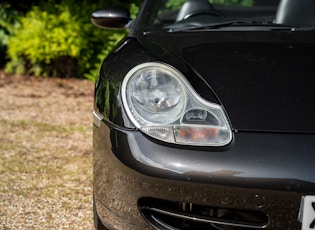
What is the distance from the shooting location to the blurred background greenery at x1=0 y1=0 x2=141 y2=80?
7.76 m

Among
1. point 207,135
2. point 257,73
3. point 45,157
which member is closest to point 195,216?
point 207,135

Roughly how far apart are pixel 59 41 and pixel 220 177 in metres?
6.11

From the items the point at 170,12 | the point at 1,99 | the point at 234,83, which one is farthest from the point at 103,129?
the point at 1,99

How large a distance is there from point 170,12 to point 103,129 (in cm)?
181

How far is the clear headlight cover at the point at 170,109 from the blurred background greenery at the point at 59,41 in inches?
208

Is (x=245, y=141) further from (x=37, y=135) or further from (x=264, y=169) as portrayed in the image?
(x=37, y=135)

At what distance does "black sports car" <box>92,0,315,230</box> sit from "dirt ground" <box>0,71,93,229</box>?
0.80m

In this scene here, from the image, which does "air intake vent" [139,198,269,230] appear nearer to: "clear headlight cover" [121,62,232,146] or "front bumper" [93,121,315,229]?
"front bumper" [93,121,315,229]

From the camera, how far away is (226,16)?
11.6 ft

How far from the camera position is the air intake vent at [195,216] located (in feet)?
6.55

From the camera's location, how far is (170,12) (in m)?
3.93

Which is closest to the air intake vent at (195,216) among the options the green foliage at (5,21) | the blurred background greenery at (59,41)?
the blurred background greenery at (59,41)

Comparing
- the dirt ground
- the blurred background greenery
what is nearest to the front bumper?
the dirt ground

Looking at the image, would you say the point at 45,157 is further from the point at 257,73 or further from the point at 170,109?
the point at 257,73
